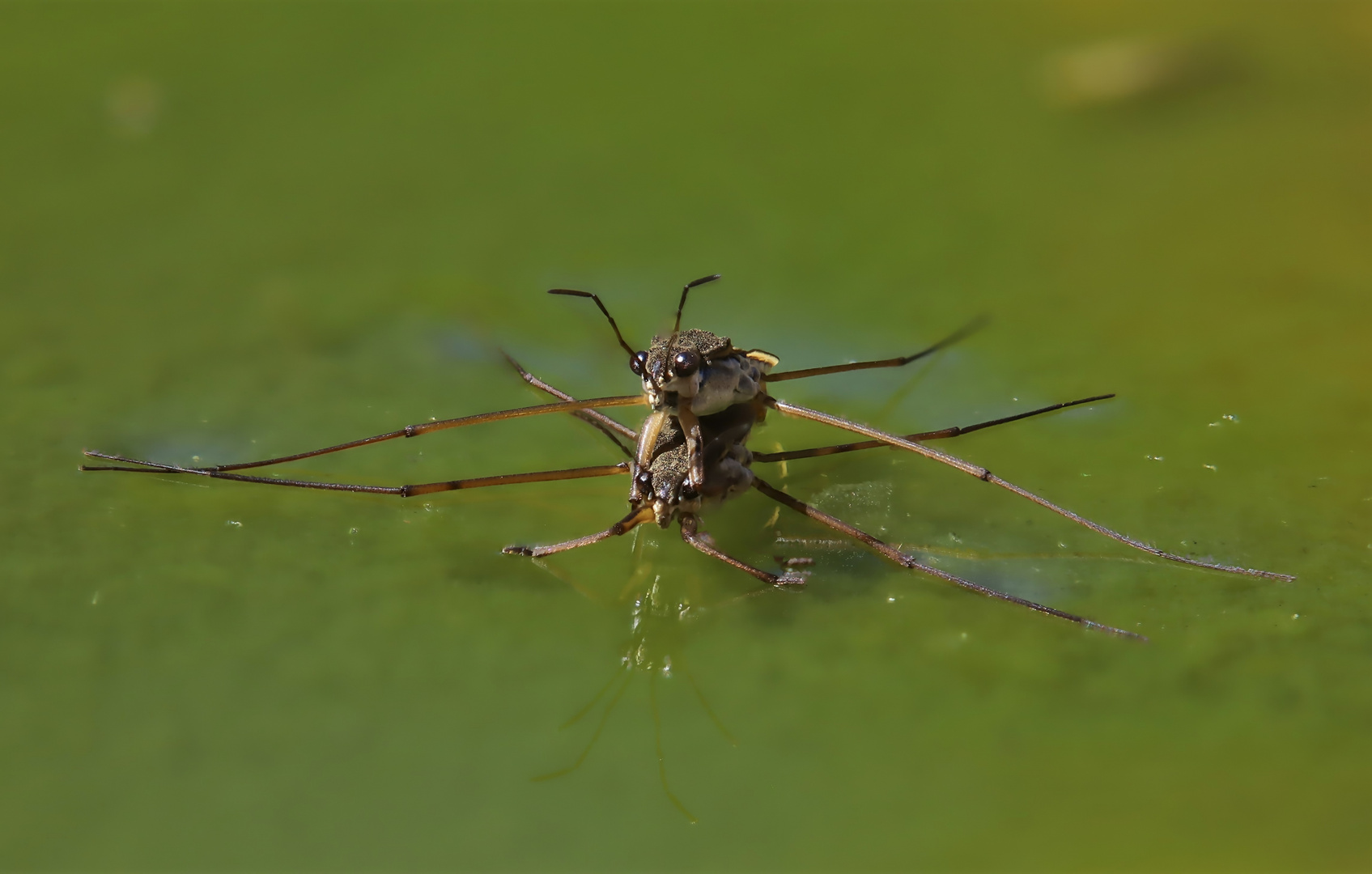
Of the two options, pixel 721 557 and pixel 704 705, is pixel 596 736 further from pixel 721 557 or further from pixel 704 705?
pixel 721 557

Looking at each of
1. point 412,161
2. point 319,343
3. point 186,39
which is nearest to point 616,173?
point 412,161

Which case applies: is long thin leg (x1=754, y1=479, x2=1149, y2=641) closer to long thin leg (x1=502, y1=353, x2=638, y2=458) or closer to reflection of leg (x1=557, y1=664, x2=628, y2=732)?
long thin leg (x1=502, y1=353, x2=638, y2=458)

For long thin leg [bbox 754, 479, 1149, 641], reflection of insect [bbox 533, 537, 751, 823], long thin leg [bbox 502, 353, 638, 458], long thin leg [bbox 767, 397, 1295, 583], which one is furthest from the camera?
long thin leg [bbox 502, 353, 638, 458]

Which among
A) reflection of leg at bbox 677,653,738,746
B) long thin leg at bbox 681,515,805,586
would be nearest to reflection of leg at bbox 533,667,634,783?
reflection of leg at bbox 677,653,738,746

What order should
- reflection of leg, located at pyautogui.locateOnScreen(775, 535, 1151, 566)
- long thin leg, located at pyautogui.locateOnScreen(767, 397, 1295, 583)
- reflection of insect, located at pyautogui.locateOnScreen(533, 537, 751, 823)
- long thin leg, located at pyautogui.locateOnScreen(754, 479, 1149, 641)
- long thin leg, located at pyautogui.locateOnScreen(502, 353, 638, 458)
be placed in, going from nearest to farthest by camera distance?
reflection of insect, located at pyautogui.locateOnScreen(533, 537, 751, 823)
long thin leg, located at pyautogui.locateOnScreen(754, 479, 1149, 641)
long thin leg, located at pyautogui.locateOnScreen(767, 397, 1295, 583)
reflection of leg, located at pyautogui.locateOnScreen(775, 535, 1151, 566)
long thin leg, located at pyautogui.locateOnScreen(502, 353, 638, 458)

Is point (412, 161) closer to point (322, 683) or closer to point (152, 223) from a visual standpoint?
point (152, 223)

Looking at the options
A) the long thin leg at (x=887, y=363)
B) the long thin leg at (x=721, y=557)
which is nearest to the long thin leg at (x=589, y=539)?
the long thin leg at (x=721, y=557)

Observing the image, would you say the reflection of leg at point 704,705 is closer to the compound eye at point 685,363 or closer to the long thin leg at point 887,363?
the compound eye at point 685,363

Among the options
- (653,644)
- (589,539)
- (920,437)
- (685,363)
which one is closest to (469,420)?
(589,539)

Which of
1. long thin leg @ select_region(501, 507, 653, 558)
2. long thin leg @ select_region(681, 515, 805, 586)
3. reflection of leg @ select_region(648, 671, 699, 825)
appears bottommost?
reflection of leg @ select_region(648, 671, 699, 825)
